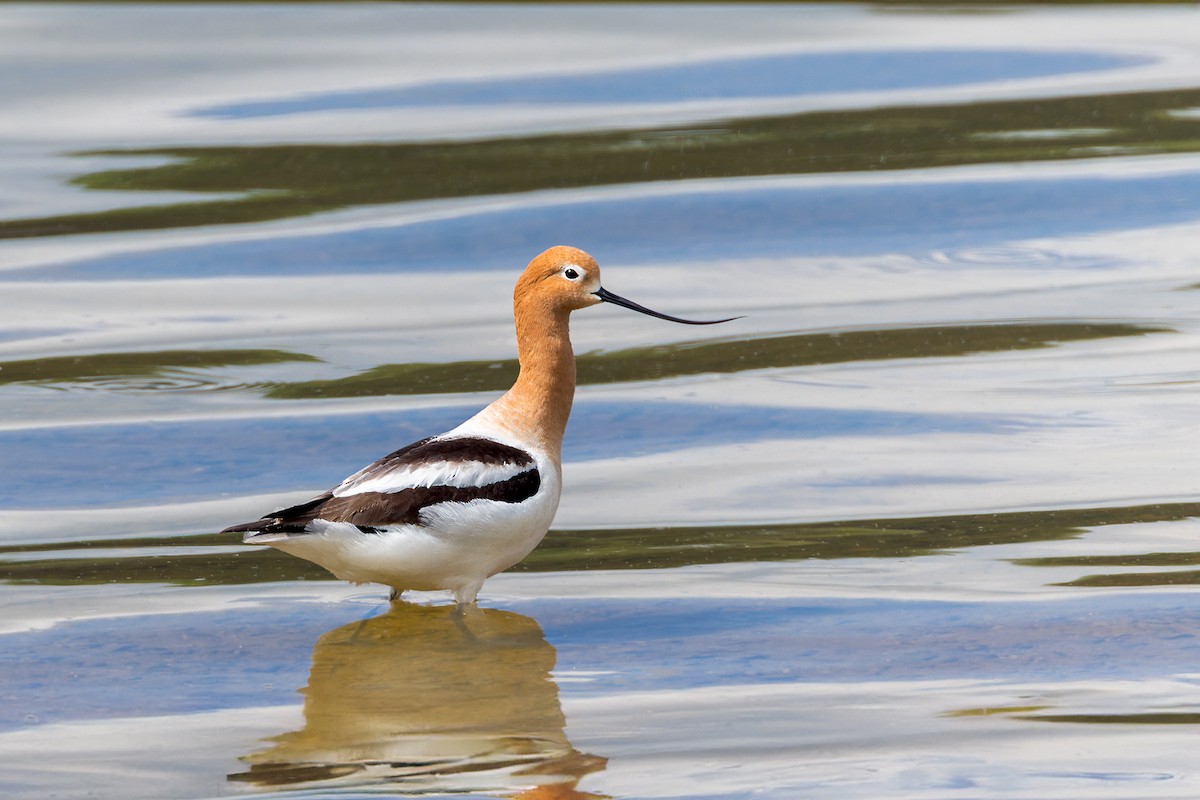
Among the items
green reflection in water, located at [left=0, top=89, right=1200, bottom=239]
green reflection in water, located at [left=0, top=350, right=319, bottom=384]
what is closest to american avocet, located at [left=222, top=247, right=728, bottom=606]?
green reflection in water, located at [left=0, top=350, right=319, bottom=384]

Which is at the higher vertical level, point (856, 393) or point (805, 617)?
point (856, 393)

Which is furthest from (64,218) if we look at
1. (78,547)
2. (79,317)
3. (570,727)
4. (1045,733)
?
(1045,733)

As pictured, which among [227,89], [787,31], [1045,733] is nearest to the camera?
[1045,733]

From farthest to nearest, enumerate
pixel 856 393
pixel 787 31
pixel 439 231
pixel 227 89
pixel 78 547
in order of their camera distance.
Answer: pixel 787 31 → pixel 227 89 → pixel 439 231 → pixel 856 393 → pixel 78 547

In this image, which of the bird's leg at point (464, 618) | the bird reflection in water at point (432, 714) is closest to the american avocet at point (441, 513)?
the bird's leg at point (464, 618)

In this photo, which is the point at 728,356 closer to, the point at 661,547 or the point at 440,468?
the point at 661,547

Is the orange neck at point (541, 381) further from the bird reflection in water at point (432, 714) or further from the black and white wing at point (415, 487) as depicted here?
the bird reflection in water at point (432, 714)

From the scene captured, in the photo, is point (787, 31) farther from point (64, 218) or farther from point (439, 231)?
point (64, 218)

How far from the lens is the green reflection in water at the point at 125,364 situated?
447 inches

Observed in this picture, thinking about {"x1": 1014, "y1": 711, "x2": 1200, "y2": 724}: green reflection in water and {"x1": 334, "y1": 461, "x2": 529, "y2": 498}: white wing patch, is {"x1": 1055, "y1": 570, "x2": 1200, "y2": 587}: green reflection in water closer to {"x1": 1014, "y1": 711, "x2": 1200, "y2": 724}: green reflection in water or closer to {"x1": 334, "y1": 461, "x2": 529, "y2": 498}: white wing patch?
{"x1": 1014, "y1": 711, "x2": 1200, "y2": 724}: green reflection in water

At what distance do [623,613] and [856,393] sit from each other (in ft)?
11.0

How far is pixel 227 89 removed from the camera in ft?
56.7

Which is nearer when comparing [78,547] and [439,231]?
[78,547]

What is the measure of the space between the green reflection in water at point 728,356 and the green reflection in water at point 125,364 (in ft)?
1.77
